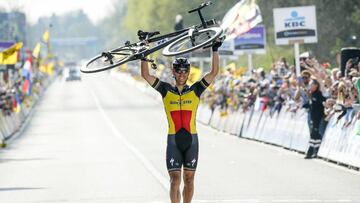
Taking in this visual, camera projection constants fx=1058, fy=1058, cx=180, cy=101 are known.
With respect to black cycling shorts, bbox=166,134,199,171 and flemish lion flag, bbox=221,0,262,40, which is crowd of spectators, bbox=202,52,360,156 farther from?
black cycling shorts, bbox=166,134,199,171

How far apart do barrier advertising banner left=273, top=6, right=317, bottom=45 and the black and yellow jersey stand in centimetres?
1888

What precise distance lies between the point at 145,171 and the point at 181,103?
8.86m

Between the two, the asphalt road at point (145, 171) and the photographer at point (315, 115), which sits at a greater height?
the photographer at point (315, 115)

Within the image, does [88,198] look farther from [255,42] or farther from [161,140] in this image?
[255,42]

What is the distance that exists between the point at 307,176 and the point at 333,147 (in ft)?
9.97

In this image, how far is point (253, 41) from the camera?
42031 millimetres

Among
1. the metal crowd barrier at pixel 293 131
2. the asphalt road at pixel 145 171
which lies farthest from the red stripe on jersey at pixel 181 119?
the metal crowd barrier at pixel 293 131

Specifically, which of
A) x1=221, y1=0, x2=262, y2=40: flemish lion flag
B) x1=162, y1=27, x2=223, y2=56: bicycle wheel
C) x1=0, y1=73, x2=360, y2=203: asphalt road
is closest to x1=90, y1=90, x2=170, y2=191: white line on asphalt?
x1=0, y1=73, x2=360, y2=203: asphalt road

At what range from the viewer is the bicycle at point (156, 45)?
38.8 ft

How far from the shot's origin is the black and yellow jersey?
11.9 meters

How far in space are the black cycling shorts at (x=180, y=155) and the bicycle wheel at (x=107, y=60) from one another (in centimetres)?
111

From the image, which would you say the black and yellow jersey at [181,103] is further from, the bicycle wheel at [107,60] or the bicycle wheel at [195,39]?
the bicycle wheel at [107,60]

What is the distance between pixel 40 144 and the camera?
3406 centimetres

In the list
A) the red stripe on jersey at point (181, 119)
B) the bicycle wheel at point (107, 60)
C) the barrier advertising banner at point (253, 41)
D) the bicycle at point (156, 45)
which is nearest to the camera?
the bicycle at point (156, 45)
